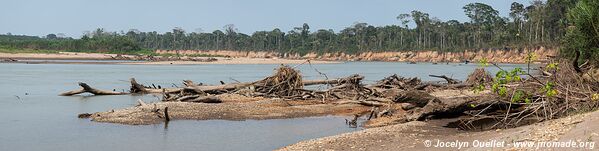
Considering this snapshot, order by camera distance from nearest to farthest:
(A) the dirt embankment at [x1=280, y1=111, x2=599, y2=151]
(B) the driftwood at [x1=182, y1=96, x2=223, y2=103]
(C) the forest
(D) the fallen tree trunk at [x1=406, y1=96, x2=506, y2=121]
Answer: (A) the dirt embankment at [x1=280, y1=111, x2=599, y2=151] < (D) the fallen tree trunk at [x1=406, y1=96, x2=506, y2=121] < (B) the driftwood at [x1=182, y1=96, x2=223, y2=103] < (C) the forest

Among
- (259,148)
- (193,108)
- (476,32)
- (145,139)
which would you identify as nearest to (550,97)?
(259,148)

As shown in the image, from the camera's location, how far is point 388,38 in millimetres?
→ 150250

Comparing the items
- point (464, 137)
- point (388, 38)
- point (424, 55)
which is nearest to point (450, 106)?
point (464, 137)

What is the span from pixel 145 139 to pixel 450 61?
106333 millimetres

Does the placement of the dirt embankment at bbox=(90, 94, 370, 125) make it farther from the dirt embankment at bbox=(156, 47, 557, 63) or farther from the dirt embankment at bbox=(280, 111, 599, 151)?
the dirt embankment at bbox=(156, 47, 557, 63)

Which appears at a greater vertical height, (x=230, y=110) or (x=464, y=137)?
(x=464, y=137)

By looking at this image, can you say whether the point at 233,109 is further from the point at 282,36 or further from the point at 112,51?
the point at 282,36

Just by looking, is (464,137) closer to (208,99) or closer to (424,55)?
(208,99)

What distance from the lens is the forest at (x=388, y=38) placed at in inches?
3900

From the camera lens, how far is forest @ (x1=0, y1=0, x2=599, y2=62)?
9906 centimetres

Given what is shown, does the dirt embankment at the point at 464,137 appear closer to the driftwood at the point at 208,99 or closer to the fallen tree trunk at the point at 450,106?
the fallen tree trunk at the point at 450,106

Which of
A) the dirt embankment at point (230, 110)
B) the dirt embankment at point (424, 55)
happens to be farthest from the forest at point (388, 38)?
the dirt embankment at point (230, 110)

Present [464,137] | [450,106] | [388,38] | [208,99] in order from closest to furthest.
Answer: [464,137]
[450,106]
[208,99]
[388,38]

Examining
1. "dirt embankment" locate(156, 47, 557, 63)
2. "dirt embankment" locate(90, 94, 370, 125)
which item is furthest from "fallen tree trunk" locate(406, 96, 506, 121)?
"dirt embankment" locate(156, 47, 557, 63)
